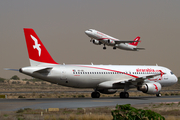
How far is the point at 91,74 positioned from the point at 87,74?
541mm

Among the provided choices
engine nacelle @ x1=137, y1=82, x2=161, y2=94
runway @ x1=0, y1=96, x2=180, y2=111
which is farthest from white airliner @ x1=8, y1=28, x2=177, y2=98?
runway @ x1=0, y1=96, x2=180, y2=111

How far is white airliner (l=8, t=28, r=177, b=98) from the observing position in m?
33.3

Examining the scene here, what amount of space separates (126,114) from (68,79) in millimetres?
22630

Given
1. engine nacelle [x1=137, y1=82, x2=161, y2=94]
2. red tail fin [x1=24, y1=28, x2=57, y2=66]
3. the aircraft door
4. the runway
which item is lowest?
the runway

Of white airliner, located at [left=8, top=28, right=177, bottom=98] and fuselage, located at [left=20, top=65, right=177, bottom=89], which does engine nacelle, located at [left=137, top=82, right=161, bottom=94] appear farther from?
fuselage, located at [left=20, top=65, right=177, bottom=89]

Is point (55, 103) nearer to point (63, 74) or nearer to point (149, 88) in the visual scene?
point (63, 74)

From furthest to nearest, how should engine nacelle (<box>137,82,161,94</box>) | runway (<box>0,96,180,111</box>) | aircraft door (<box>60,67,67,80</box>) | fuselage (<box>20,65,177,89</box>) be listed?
engine nacelle (<box>137,82,161,94</box>), aircraft door (<box>60,67,67,80</box>), fuselage (<box>20,65,177,89</box>), runway (<box>0,96,180,111</box>)

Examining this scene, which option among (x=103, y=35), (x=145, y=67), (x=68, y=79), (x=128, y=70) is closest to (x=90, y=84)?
(x=68, y=79)

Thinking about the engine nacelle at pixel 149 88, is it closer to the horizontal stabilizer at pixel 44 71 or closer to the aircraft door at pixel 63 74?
the aircraft door at pixel 63 74

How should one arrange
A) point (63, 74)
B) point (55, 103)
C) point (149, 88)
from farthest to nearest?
point (149, 88), point (63, 74), point (55, 103)

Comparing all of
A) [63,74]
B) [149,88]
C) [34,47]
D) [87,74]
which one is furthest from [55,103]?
[149,88]

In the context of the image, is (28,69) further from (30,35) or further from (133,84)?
(133,84)

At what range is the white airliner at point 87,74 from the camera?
33.3 metres

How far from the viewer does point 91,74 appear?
35938 millimetres
